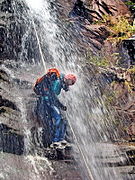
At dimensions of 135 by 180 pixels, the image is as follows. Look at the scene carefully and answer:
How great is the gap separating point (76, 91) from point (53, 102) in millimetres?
2638

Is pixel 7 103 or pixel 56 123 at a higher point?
pixel 7 103

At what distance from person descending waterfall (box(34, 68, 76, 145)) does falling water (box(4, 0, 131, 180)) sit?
22.0 inches

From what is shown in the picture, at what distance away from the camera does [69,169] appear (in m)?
7.54

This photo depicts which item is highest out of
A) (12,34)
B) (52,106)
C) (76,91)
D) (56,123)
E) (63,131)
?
(12,34)

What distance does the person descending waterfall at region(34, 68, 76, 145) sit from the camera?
7.98 m

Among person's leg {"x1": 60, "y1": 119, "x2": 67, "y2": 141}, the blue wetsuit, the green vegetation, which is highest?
the green vegetation

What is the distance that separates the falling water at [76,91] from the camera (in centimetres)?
809

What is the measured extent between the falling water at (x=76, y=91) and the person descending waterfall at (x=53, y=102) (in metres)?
0.56

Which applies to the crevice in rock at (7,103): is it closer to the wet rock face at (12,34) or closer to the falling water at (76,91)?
the falling water at (76,91)

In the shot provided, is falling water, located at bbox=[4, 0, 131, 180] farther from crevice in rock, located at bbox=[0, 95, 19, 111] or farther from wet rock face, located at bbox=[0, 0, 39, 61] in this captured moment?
crevice in rock, located at bbox=[0, 95, 19, 111]

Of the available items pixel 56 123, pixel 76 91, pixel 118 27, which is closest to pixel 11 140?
pixel 56 123

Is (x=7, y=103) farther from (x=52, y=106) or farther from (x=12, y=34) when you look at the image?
(x=12, y=34)

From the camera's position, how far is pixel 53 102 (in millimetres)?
8102

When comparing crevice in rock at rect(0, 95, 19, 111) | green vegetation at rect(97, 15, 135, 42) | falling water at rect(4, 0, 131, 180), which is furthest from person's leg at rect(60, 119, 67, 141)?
green vegetation at rect(97, 15, 135, 42)
